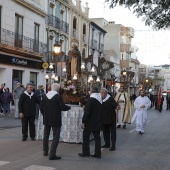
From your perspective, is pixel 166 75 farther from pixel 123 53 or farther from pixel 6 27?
pixel 6 27

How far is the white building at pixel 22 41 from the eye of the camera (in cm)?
2273

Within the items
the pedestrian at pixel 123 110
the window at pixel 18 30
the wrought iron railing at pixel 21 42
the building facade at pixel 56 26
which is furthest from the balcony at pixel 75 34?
the pedestrian at pixel 123 110

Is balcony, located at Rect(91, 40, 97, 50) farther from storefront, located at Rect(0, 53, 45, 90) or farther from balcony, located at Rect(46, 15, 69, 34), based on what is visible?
storefront, located at Rect(0, 53, 45, 90)

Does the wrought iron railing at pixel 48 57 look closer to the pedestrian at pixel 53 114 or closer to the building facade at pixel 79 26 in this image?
the building facade at pixel 79 26

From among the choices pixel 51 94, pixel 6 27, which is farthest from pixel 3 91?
pixel 51 94

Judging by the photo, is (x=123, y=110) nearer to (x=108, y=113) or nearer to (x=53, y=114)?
(x=108, y=113)

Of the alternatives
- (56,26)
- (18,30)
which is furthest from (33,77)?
(56,26)

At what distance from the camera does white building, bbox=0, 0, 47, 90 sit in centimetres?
2273

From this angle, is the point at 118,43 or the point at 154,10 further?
the point at 118,43

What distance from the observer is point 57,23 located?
32844 millimetres

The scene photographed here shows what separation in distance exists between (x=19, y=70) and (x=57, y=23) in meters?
9.41

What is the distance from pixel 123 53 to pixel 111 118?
173ft

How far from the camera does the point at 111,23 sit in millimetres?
60906

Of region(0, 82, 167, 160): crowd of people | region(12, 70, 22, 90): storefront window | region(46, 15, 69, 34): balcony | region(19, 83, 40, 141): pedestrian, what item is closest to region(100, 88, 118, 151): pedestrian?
region(0, 82, 167, 160): crowd of people
